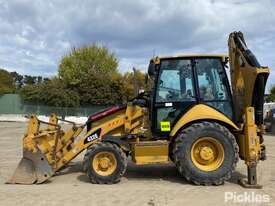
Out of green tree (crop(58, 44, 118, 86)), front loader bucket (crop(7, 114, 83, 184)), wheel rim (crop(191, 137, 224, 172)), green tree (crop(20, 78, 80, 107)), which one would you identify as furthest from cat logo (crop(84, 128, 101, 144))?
green tree (crop(58, 44, 118, 86))

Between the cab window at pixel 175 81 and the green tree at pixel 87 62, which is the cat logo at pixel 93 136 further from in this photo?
the green tree at pixel 87 62

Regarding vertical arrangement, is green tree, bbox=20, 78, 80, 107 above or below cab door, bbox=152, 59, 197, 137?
above

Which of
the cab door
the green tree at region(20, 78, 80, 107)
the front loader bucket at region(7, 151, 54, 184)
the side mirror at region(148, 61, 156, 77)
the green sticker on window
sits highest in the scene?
the green tree at region(20, 78, 80, 107)

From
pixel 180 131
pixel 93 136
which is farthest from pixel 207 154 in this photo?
pixel 93 136

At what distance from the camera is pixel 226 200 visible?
7449 millimetres

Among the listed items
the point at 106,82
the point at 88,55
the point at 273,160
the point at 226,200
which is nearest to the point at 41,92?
the point at 106,82

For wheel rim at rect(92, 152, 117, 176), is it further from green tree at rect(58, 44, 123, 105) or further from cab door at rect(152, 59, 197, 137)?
green tree at rect(58, 44, 123, 105)

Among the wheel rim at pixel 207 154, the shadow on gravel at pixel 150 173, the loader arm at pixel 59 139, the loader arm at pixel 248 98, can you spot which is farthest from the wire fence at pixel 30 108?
the wheel rim at pixel 207 154

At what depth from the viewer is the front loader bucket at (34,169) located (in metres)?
8.91

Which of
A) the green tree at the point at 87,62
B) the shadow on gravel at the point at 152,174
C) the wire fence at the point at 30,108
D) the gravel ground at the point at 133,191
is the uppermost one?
the green tree at the point at 87,62

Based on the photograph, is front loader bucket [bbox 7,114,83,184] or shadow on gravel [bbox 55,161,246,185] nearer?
front loader bucket [bbox 7,114,83,184]

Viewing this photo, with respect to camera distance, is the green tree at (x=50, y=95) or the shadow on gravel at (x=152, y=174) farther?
the green tree at (x=50, y=95)

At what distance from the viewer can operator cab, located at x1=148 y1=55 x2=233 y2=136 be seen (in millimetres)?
9133

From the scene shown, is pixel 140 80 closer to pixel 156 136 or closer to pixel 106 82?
pixel 156 136
